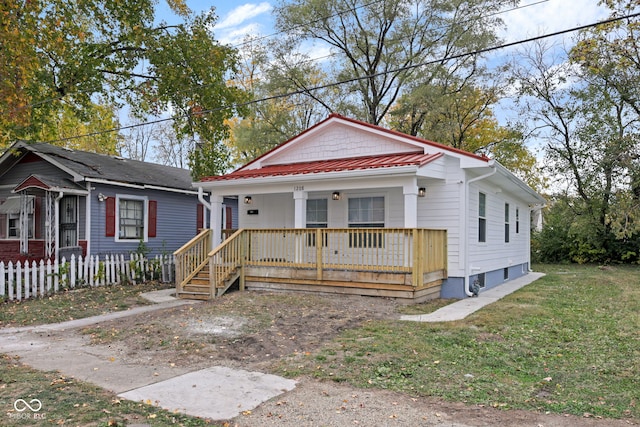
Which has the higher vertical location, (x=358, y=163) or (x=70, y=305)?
(x=358, y=163)

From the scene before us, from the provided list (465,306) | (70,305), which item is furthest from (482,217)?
(70,305)

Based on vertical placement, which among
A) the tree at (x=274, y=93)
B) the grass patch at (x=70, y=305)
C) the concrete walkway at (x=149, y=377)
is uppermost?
the tree at (x=274, y=93)

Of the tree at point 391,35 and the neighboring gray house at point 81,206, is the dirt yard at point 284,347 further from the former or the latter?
the tree at point 391,35

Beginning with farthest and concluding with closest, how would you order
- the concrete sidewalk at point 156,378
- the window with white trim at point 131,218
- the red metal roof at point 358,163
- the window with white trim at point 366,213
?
1. the window with white trim at point 131,218
2. the window with white trim at point 366,213
3. the red metal roof at point 358,163
4. the concrete sidewalk at point 156,378

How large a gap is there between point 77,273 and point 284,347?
8.11 m

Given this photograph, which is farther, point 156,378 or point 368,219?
point 368,219

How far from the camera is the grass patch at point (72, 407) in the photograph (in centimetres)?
387

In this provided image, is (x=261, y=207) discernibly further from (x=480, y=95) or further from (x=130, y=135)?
(x=130, y=135)

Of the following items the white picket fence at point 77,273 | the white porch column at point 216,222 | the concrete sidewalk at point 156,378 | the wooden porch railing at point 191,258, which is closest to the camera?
the concrete sidewalk at point 156,378

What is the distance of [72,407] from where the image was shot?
417 cm

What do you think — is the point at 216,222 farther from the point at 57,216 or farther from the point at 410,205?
the point at 410,205

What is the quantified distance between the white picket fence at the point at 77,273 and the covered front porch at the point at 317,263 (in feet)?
9.14

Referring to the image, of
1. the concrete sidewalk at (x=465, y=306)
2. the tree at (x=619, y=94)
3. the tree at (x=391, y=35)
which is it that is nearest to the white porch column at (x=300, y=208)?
the concrete sidewalk at (x=465, y=306)

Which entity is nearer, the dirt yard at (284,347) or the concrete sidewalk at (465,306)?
the dirt yard at (284,347)
